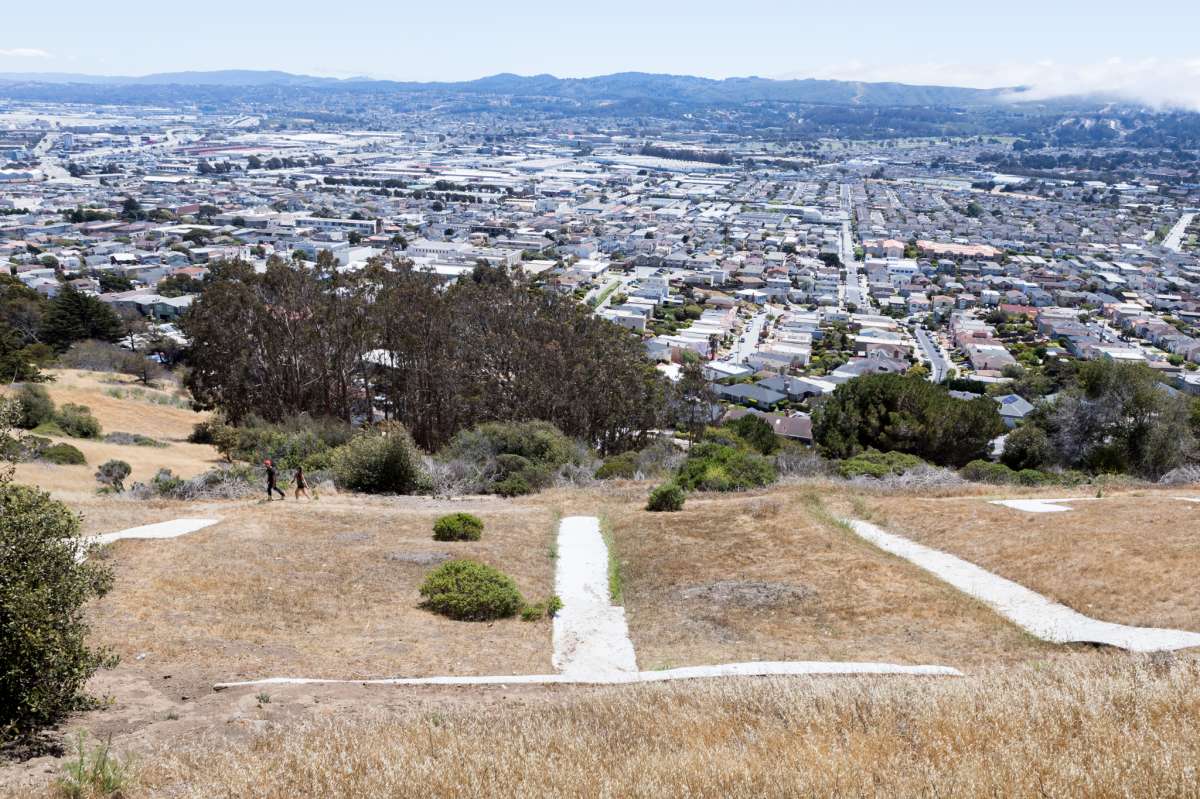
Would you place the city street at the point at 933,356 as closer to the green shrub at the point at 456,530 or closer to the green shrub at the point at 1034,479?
the green shrub at the point at 1034,479

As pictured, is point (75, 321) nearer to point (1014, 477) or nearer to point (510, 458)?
point (510, 458)

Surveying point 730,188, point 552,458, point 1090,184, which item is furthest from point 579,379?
point 1090,184

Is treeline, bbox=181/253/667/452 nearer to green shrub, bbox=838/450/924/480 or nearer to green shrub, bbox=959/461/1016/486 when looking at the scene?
green shrub, bbox=838/450/924/480

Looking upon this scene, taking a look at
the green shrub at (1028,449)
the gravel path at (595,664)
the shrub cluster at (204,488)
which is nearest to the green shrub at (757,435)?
the green shrub at (1028,449)

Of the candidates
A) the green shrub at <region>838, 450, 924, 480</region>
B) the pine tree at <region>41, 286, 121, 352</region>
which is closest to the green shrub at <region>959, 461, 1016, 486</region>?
the green shrub at <region>838, 450, 924, 480</region>

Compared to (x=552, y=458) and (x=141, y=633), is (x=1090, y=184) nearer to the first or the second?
(x=552, y=458)

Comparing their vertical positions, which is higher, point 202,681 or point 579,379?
point 202,681
